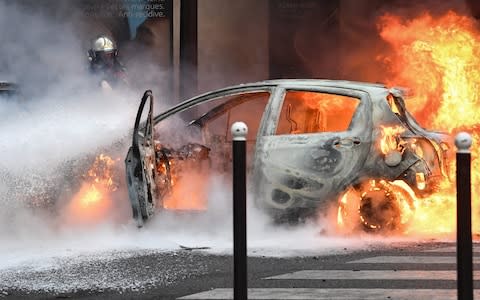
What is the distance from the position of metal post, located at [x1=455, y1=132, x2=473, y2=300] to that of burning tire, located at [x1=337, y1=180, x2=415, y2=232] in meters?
3.26

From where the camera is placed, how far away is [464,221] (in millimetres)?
5160

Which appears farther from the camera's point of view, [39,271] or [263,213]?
[263,213]

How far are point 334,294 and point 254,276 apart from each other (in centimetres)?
85

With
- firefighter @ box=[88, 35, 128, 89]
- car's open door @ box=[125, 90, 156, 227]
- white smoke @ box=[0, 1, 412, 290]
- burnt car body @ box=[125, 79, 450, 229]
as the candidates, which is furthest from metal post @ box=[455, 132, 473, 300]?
firefighter @ box=[88, 35, 128, 89]

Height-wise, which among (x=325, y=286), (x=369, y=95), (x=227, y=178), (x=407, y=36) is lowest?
(x=325, y=286)

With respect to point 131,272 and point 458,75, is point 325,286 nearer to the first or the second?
point 131,272

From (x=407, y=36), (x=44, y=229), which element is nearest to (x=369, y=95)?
(x=44, y=229)

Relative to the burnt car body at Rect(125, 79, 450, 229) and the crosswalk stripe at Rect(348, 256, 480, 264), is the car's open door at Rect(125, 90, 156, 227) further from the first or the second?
the crosswalk stripe at Rect(348, 256, 480, 264)

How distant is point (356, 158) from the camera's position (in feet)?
27.8

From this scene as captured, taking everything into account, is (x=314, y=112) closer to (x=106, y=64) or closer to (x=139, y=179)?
(x=139, y=179)

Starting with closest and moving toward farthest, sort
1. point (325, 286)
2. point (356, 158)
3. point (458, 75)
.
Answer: point (325, 286) < point (356, 158) < point (458, 75)

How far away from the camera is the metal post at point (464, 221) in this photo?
5160mm

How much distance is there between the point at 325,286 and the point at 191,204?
278cm

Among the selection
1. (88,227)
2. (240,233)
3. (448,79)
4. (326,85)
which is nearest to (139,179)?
(88,227)
